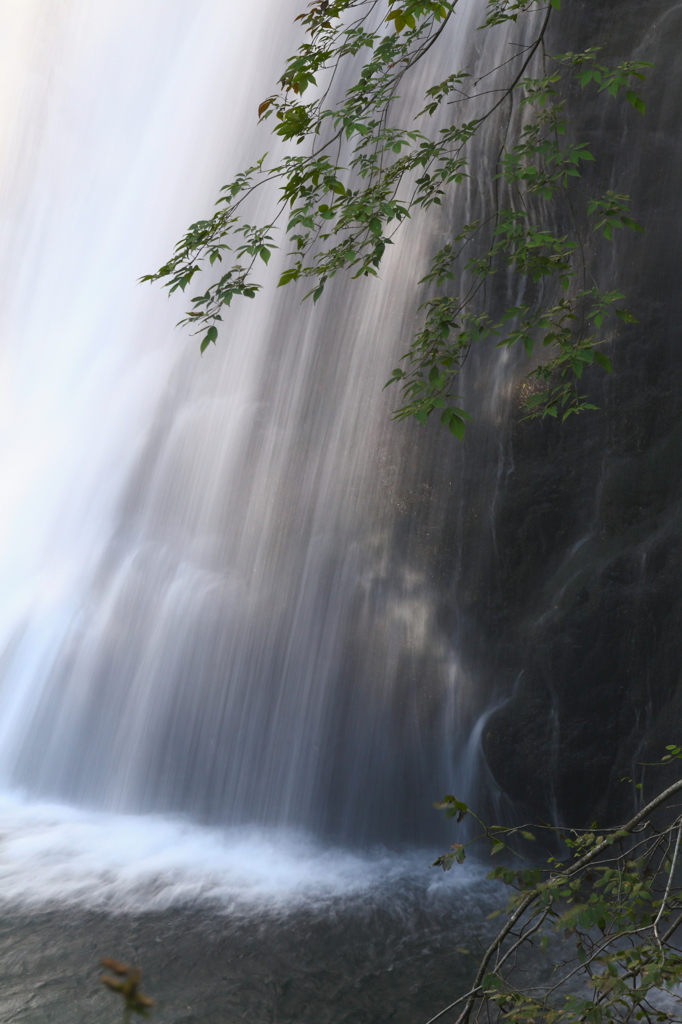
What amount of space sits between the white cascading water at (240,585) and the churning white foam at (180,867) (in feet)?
0.20

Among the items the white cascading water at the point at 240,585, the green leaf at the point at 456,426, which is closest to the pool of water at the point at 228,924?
the white cascading water at the point at 240,585

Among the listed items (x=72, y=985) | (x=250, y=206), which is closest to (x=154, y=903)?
(x=72, y=985)

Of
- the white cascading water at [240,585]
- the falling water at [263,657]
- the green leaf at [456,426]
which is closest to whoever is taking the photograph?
the green leaf at [456,426]

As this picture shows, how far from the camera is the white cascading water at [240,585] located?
7.23m

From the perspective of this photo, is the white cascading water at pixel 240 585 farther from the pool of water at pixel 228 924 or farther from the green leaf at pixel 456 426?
the green leaf at pixel 456 426

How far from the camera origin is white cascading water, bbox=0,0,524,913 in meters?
Result: 7.23

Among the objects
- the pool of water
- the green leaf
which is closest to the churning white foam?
the pool of water

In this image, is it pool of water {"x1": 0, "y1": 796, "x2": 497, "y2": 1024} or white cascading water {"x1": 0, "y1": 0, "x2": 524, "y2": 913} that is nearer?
pool of water {"x1": 0, "y1": 796, "x2": 497, "y2": 1024}

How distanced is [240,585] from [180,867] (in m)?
2.88

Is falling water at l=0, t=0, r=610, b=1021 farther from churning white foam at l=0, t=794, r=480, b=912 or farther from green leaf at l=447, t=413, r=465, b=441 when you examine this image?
green leaf at l=447, t=413, r=465, b=441

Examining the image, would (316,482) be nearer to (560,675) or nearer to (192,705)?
(192,705)

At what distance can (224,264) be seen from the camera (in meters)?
11.7

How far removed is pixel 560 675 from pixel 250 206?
761 cm

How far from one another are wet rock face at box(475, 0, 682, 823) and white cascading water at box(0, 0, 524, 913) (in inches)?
20.8
